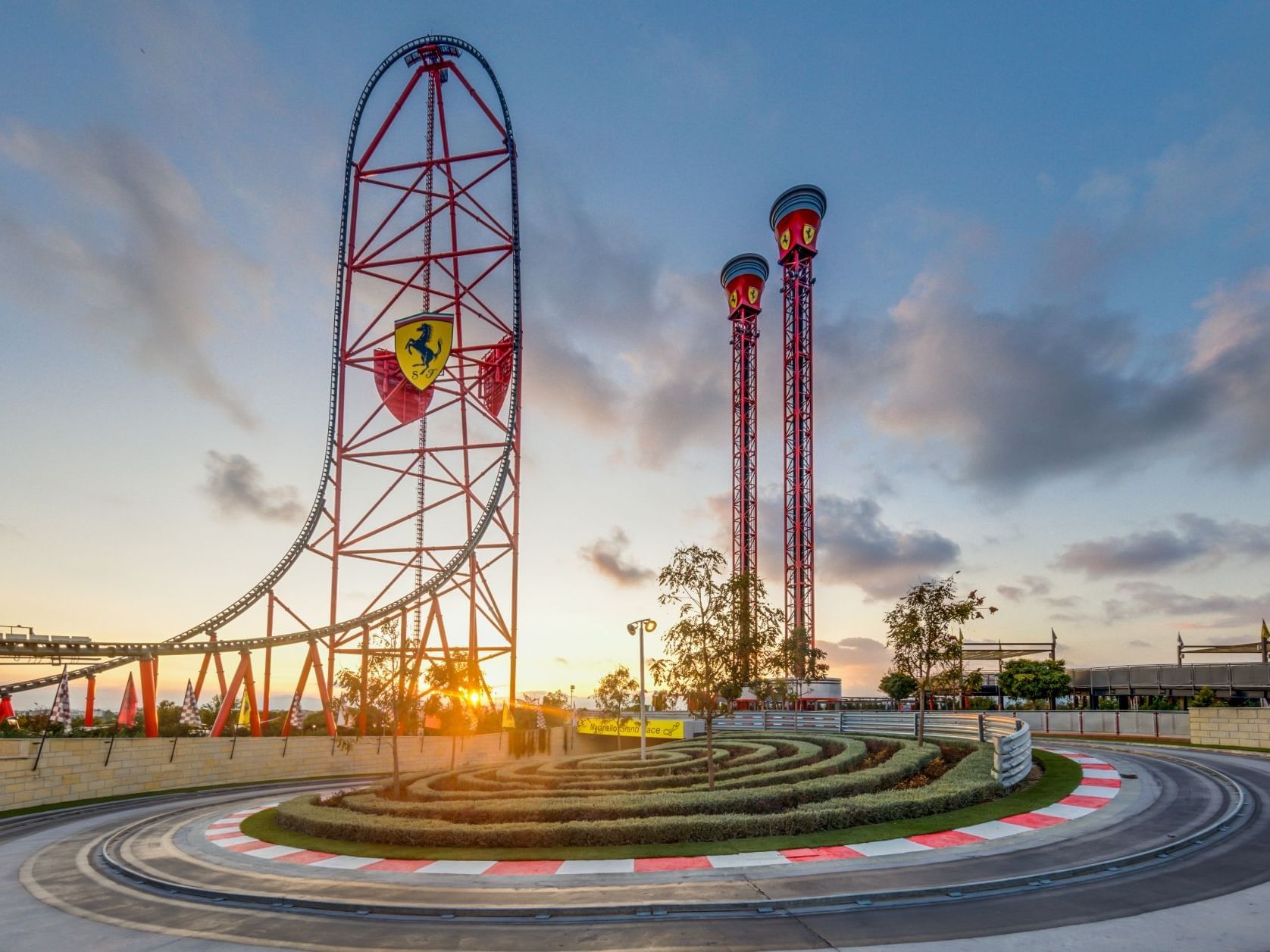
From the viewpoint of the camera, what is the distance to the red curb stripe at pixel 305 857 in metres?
16.7

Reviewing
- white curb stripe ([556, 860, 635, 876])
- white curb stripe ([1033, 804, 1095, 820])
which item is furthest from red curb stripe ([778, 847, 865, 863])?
white curb stripe ([1033, 804, 1095, 820])

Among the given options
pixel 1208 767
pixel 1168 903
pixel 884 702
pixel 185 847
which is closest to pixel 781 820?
pixel 1168 903

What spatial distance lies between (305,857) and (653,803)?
24.7ft

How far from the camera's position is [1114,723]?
40.5m

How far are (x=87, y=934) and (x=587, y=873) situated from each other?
7.53 m

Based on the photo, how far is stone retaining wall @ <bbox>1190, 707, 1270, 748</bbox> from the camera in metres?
30.1

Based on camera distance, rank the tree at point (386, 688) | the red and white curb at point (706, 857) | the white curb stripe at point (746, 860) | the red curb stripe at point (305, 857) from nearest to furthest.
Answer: the white curb stripe at point (746, 860)
the red and white curb at point (706, 857)
the red curb stripe at point (305, 857)
the tree at point (386, 688)

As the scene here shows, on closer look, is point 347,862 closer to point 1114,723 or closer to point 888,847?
point 888,847

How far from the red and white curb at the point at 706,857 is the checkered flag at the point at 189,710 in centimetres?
2380

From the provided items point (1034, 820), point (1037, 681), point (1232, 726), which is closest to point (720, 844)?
point (1034, 820)

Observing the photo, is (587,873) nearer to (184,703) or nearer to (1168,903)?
(1168,903)

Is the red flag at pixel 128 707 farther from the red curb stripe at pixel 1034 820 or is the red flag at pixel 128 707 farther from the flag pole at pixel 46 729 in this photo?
the red curb stripe at pixel 1034 820

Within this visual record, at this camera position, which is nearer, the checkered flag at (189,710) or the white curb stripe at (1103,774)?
the white curb stripe at (1103,774)

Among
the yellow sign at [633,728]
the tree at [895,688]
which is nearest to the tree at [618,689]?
the yellow sign at [633,728]
